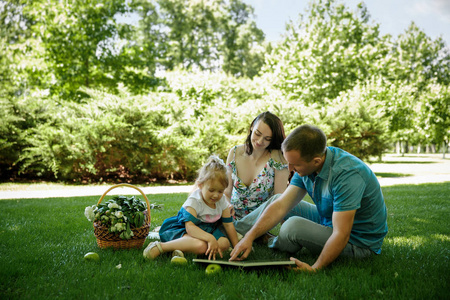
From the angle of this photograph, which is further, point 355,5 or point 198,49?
point 198,49

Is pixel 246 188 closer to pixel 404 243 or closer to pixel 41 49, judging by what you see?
pixel 404 243

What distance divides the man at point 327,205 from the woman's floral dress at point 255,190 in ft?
2.56

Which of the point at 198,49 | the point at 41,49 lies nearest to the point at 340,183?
the point at 41,49

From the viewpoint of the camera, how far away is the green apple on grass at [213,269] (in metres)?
2.71

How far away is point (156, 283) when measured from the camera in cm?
251

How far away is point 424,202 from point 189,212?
5492 millimetres

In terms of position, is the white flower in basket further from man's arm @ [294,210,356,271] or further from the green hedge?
the green hedge

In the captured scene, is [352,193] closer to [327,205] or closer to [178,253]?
[327,205]

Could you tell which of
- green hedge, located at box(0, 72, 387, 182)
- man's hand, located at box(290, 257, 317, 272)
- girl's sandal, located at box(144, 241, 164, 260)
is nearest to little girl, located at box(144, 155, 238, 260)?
girl's sandal, located at box(144, 241, 164, 260)

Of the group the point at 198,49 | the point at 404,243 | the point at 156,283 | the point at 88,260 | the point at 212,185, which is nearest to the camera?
the point at 156,283

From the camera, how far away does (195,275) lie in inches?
105

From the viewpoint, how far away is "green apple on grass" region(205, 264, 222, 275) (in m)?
2.71

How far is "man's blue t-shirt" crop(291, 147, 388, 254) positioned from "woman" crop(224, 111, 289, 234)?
Result: 867mm

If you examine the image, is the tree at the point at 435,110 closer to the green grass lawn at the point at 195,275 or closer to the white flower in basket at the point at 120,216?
the green grass lawn at the point at 195,275
